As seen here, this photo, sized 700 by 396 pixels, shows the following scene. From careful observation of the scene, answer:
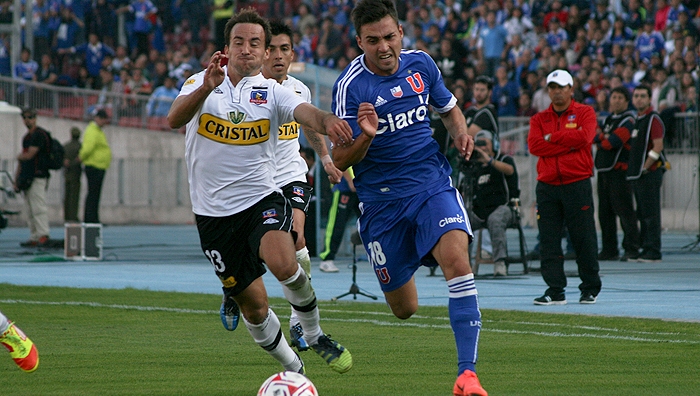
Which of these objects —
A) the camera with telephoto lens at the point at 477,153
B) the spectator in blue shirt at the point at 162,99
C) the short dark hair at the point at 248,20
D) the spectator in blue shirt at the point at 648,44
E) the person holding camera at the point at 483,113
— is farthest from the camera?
the spectator in blue shirt at the point at 162,99

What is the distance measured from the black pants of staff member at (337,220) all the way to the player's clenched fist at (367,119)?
10170 mm

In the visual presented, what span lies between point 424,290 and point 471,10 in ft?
57.9

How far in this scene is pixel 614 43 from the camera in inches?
1003

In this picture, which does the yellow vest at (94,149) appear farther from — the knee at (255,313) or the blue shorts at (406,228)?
the blue shorts at (406,228)

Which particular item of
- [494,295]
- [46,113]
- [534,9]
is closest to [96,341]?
[494,295]

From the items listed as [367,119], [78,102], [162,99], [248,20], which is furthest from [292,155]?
[78,102]

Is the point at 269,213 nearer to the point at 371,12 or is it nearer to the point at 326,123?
the point at 326,123

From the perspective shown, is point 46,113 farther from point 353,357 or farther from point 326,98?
point 353,357

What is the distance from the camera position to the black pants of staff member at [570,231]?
11.9 metres

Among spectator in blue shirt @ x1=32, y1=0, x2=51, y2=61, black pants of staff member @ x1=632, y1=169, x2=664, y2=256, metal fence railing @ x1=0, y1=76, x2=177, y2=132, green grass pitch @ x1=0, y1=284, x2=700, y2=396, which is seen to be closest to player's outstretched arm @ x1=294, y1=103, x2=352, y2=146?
green grass pitch @ x1=0, y1=284, x2=700, y2=396

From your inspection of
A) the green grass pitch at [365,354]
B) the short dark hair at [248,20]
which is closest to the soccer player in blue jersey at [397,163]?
the short dark hair at [248,20]

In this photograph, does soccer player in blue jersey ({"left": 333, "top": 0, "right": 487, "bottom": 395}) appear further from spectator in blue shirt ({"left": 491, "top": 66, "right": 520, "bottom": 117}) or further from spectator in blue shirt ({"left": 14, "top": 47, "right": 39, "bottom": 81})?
spectator in blue shirt ({"left": 14, "top": 47, "right": 39, "bottom": 81})

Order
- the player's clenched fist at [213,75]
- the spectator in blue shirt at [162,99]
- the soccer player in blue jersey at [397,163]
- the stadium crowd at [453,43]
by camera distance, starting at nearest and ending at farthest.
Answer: the player's clenched fist at [213,75]
the soccer player in blue jersey at [397,163]
the stadium crowd at [453,43]
the spectator in blue shirt at [162,99]

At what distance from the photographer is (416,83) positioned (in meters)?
7.45
